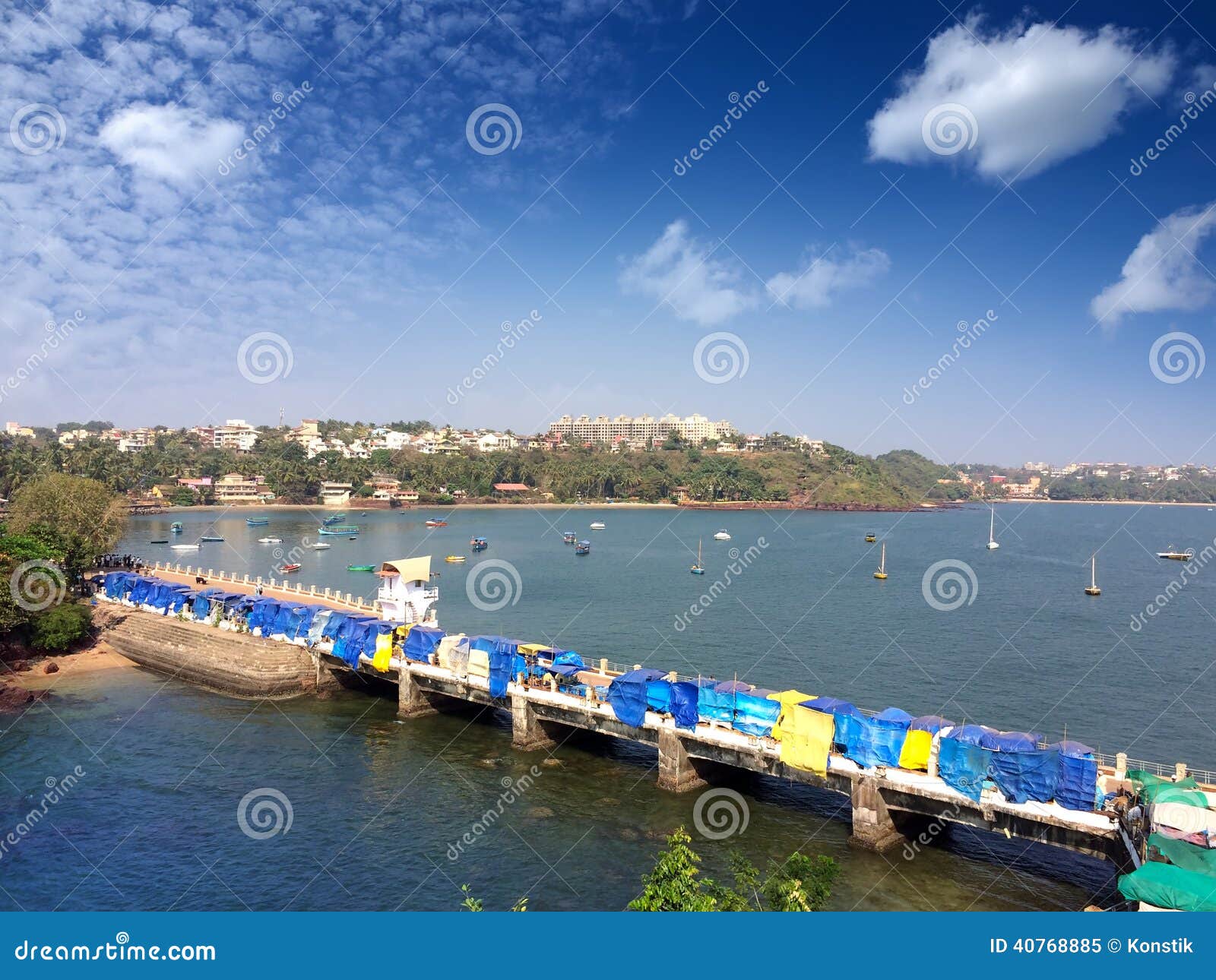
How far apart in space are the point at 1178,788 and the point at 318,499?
119m

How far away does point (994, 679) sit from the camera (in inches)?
1250

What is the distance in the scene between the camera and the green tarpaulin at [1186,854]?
471 inches

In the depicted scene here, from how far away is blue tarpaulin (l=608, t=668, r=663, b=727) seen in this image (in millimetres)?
20219

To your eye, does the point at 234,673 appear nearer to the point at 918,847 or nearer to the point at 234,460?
the point at 918,847

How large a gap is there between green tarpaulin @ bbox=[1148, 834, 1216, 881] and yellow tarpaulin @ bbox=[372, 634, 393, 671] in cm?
2081

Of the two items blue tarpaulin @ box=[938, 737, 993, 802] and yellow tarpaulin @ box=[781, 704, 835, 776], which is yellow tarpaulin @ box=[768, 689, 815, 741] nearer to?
yellow tarpaulin @ box=[781, 704, 835, 776]

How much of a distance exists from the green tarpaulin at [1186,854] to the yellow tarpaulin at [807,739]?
6158 millimetres

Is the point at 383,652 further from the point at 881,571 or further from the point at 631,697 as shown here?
the point at 881,571

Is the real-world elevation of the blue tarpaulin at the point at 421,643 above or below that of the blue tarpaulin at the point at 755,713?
above

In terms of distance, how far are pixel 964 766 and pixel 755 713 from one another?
4774 mm

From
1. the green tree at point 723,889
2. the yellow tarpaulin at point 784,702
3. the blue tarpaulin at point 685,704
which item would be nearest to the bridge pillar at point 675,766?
the blue tarpaulin at point 685,704

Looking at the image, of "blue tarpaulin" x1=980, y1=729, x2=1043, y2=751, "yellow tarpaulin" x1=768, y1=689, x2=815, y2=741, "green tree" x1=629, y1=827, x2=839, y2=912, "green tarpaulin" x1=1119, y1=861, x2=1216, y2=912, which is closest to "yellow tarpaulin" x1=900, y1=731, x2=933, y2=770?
"blue tarpaulin" x1=980, y1=729, x2=1043, y2=751

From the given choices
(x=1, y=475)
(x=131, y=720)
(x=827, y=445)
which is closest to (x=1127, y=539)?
(x=827, y=445)

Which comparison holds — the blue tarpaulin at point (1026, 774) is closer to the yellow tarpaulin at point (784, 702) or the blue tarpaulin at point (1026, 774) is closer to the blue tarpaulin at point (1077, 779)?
the blue tarpaulin at point (1077, 779)
